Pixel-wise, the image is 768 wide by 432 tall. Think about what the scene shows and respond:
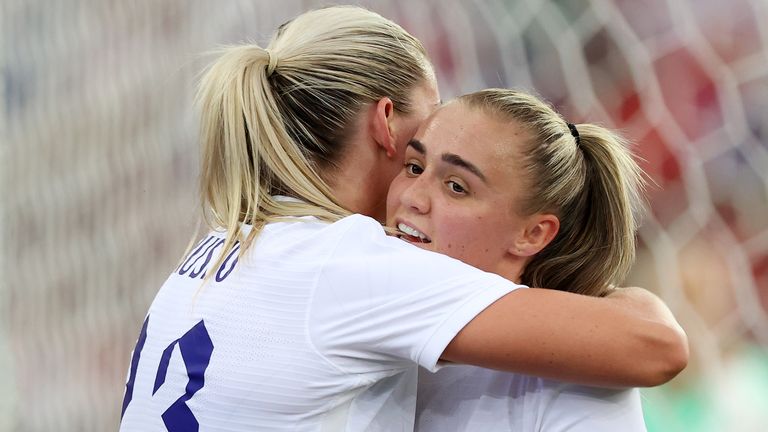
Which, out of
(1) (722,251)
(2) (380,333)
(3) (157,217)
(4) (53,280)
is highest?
(2) (380,333)

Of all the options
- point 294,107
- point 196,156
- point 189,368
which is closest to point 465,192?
point 294,107

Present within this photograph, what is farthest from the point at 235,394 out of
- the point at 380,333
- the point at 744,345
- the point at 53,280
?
the point at 53,280

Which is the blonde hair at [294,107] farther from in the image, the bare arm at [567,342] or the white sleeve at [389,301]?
the bare arm at [567,342]

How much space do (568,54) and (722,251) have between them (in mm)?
400

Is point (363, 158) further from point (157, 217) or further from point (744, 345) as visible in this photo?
point (157, 217)

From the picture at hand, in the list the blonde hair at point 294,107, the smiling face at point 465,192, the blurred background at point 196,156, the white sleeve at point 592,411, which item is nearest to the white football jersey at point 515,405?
the white sleeve at point 592,411

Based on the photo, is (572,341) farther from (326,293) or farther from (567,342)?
(326,293)

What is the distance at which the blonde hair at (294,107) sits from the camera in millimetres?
1138

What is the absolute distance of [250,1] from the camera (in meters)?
2.01

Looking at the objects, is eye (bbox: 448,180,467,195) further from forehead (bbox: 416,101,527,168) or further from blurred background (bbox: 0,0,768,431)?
blurred background (bbox: 0,0,768,431)

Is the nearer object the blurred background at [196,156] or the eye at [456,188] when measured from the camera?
the eye at [456,188]

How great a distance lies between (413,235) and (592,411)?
28 cm

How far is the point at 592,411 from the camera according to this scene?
3.49ft

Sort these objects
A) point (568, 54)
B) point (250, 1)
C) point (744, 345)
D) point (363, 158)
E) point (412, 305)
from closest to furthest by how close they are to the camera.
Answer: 1. point (412, 305)
2. point (363, 158)
3. point (744, 345)
4. point (568, 54)
5. point (250, 1)
